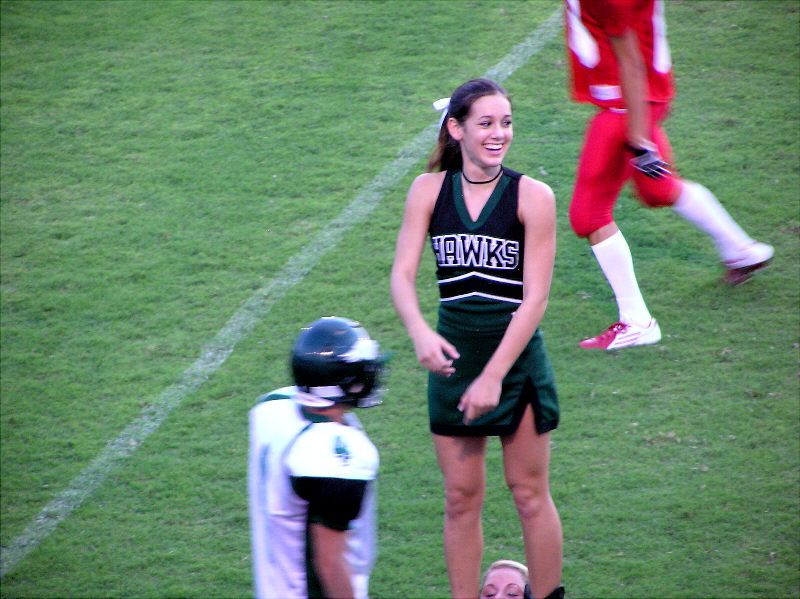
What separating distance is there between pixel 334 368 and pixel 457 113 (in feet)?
3.73

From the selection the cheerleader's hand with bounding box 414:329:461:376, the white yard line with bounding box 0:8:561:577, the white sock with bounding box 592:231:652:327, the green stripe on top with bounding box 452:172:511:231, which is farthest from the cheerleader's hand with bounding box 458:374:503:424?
the white yard line with bounding box 0:8:561:577

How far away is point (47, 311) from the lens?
578cm

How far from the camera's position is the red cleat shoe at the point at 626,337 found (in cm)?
449

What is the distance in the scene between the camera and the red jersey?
13.8 ft

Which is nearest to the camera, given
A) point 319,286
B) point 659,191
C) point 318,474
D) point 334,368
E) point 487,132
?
point 318,474

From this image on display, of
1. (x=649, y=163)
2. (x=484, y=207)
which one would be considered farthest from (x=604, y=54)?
(x=484, y=207)

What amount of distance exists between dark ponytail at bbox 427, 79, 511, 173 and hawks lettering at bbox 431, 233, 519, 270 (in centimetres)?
30

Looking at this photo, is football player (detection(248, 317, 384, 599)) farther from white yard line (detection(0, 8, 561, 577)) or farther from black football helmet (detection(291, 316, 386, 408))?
white yard line (detection(0, 8, 561, 577))

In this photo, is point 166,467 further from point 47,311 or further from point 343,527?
point 343,527

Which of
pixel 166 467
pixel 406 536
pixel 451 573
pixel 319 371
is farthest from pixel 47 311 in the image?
pixel 319 371

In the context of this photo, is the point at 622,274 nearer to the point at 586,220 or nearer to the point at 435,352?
the point at 586,220

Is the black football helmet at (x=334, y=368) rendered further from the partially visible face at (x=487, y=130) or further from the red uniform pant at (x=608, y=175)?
the red uniform pant at (x=608, y=175)

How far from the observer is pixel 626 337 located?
4.49 m

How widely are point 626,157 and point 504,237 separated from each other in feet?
4.34
